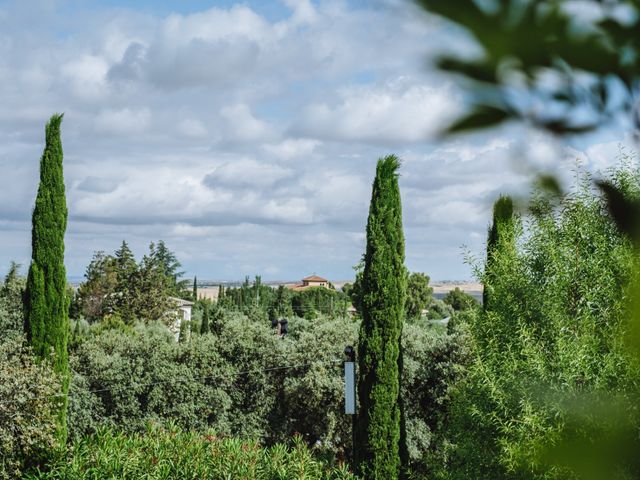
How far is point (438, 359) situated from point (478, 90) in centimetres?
1549

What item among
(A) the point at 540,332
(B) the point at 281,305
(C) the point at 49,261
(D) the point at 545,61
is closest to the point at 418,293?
(B) the point at 281,305

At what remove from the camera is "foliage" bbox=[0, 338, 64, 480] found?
10750mm

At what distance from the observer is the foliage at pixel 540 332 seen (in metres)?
9.22

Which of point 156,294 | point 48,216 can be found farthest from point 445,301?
point 48,216

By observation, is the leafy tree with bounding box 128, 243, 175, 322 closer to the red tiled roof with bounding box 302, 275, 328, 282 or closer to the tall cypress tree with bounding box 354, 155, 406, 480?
the tall cypress tree with bounding box 354, 155, 406, 480

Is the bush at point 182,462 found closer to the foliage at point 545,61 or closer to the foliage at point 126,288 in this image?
the foliage at point 545,61

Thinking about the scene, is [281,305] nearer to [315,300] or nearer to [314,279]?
[315,300]

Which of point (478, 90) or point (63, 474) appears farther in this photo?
point (63, 474)

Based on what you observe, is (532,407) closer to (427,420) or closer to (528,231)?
(528,231)

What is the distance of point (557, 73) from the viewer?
0.52 metres

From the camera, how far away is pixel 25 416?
11125 mm

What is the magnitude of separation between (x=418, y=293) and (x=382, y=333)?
35.9 m

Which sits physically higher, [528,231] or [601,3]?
[528,231]

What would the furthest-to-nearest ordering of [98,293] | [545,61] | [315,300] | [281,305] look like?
[315,300] < [281,305] < [98,293] < [545,61]
